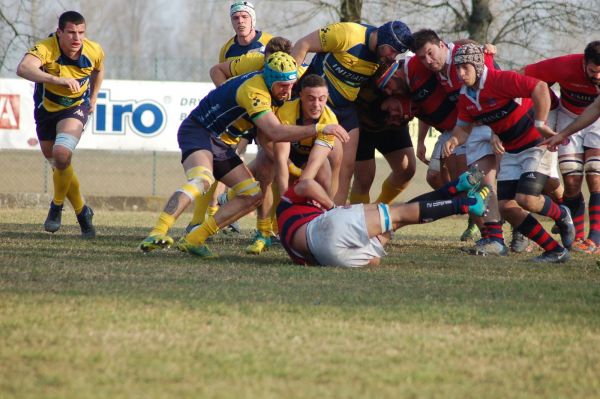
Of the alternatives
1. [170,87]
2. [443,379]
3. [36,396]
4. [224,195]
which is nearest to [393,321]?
[443,379]

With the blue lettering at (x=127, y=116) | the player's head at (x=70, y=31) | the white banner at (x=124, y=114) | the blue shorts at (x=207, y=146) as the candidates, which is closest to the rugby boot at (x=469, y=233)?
the blue shorts at (x=207, y=146)

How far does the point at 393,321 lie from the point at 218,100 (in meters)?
3.17

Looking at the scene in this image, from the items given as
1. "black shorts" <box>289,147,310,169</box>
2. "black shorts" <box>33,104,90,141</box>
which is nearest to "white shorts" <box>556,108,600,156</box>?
"black shorts" <box>289,147,310,169</box>

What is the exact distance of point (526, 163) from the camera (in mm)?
7938

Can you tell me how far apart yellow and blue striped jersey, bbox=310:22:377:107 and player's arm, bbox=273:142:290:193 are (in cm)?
104

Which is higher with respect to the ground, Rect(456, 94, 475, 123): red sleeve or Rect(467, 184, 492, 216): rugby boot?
Rect(456, 94, 475, 123): red sleeve

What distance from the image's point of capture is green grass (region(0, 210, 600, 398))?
363 centimetres

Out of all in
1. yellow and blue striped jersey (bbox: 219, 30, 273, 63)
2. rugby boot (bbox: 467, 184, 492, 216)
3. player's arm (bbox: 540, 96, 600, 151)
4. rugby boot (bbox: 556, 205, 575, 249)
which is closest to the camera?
rugby boot (bbox: 467, 184, 492, 216)

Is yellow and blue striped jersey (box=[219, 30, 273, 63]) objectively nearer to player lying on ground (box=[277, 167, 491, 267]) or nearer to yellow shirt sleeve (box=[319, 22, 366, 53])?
yellow shirt sleeve (box=[319, 22, 366, 53])

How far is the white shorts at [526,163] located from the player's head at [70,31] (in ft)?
13.3

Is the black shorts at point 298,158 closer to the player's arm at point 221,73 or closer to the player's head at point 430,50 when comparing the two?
the player's arm at point 221,73

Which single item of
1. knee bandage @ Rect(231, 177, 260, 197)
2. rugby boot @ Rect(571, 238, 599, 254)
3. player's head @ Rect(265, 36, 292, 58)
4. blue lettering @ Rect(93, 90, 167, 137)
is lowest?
blue lettering @ Rect(93, 90, 167, 137)

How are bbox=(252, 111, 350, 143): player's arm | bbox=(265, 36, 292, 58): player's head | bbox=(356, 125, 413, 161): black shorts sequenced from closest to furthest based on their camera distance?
bbox=(252, 111, 350, 143): player's arm
bbox=(265, 36, 292, 58): player's head
bbox=(356, 125, 413, 161): black shorts

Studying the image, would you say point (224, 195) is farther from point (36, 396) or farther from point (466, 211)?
point (36, 396)
